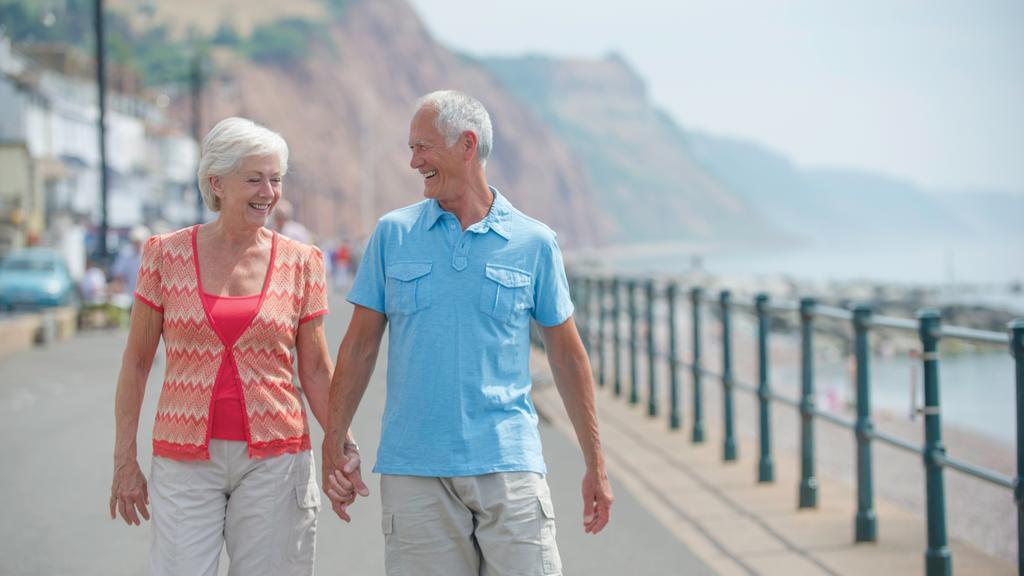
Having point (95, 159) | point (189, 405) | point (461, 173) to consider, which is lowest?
point (189, 405)

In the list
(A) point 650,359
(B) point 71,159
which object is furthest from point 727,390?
(B) point 71,159

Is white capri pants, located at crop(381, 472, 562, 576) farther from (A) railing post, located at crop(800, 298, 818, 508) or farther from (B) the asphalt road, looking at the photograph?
(A) railing post, located at crop(800, 298, 818, 508)

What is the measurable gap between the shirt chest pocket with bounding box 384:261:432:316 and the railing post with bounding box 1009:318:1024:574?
269 centimetres

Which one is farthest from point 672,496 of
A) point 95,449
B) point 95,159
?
point 95,159

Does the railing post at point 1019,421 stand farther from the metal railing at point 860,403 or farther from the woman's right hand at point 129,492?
the woman's right hand at point 129,492

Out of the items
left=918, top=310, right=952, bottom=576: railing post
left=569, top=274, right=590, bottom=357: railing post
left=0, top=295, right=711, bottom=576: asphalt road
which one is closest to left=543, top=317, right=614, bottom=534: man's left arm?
left=0, top=295, right=711, bottom=576: asphalt road

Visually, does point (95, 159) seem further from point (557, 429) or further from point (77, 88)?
point (557, 429)

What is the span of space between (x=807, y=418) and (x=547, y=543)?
186 inches

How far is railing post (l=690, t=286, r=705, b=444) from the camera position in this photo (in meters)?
10.8

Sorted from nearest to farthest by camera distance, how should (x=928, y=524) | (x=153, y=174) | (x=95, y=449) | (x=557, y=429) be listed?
(x=928, y=524)
(x=95, y=449)
(x=557, y=429)
(x=153, y=174)

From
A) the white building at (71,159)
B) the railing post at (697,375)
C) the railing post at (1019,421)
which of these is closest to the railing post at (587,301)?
the railing post at (697,375)

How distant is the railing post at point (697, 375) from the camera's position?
1083 centimetres

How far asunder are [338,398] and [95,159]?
72307 mm

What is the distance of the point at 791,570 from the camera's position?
6277 mm
